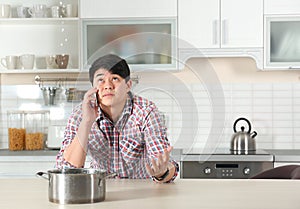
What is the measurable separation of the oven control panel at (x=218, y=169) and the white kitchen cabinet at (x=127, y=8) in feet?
3.47

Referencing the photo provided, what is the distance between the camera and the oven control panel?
3832 millimetres

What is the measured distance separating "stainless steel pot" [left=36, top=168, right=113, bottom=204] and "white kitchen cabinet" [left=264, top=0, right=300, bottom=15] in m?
2.63

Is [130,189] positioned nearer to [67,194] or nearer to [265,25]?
[67,194]

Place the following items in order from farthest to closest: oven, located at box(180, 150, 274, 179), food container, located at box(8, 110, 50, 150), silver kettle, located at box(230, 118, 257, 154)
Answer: food container, located at box(8, 110, 50, 150) < silver kettle, located at box(230, 118, 257, 154) < oven, located at box(180, 150, 274, 179)

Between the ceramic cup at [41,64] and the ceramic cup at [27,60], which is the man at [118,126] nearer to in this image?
the ceramic cup at [27,60]

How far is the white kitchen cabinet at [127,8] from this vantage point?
4094 mm

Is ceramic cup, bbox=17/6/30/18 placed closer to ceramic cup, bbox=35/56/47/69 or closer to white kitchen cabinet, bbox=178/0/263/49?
ceramic cup, bbox=35/56/47/69

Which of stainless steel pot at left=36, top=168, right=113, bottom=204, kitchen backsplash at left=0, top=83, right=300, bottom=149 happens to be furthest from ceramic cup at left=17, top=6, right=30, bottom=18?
stainless steel pot at left=36, top=168, right=113, bottom=204

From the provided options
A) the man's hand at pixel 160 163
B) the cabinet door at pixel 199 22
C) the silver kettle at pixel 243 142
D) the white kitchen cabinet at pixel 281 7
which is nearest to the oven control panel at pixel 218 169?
the silver kettle at pixel 243 142

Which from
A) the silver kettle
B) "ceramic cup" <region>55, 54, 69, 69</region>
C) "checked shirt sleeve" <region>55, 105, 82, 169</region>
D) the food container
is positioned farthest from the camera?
the food container

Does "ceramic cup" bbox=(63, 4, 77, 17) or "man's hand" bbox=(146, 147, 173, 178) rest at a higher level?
"ceramic cup" bbox=(63, 4, 77, 17)

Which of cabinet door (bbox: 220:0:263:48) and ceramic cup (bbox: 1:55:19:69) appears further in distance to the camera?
ceramic cup (bbox: 1:55:19:69)

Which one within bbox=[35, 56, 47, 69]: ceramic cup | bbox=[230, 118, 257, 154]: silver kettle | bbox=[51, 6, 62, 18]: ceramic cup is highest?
bbox=[51, 6, 62, 18]: ceramic cup

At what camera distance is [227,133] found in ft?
14.4
